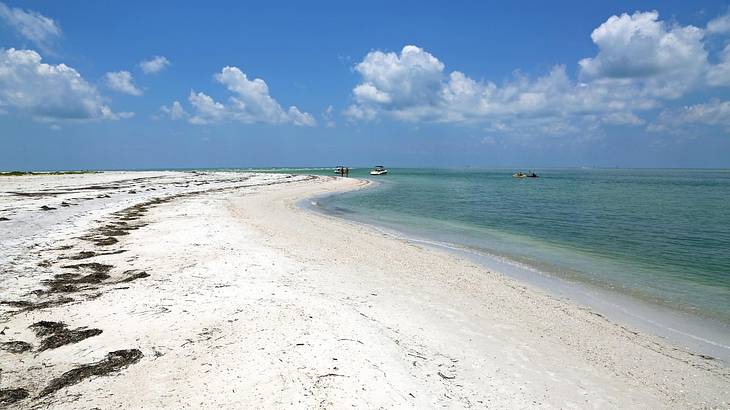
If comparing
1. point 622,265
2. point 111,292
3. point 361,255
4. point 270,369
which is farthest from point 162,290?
point 622,265

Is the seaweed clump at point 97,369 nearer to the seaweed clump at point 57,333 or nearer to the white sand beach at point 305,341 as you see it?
the white sand beach at point 305,341

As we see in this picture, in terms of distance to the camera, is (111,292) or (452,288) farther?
(452,288)

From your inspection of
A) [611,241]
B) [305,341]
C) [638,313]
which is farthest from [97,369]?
[611,241]

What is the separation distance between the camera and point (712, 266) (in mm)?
14641

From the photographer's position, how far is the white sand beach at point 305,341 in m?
5.15

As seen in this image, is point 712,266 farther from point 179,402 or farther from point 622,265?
point 179,402

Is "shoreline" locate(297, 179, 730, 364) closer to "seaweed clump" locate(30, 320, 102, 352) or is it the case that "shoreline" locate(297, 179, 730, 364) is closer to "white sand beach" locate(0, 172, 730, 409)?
"white sand beach" locate(0, 172, 730, 409)

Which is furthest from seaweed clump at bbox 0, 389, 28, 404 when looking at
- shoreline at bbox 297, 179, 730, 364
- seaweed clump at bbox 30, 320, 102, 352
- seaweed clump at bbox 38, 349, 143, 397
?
shoreline at bbox 297, 179, 730, 364

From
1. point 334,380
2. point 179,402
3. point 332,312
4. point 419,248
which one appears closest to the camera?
point 179,402

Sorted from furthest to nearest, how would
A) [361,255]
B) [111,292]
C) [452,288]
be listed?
1. [361,255]
2. [452,288]
3. [111,292]

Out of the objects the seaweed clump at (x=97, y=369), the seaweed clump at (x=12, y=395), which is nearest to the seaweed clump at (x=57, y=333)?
the seaweed clump at (x=97, y=369)

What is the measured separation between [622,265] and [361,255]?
9871 mm

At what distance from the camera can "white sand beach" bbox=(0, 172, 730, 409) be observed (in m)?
5.15

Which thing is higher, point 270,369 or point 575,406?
point 270,369
